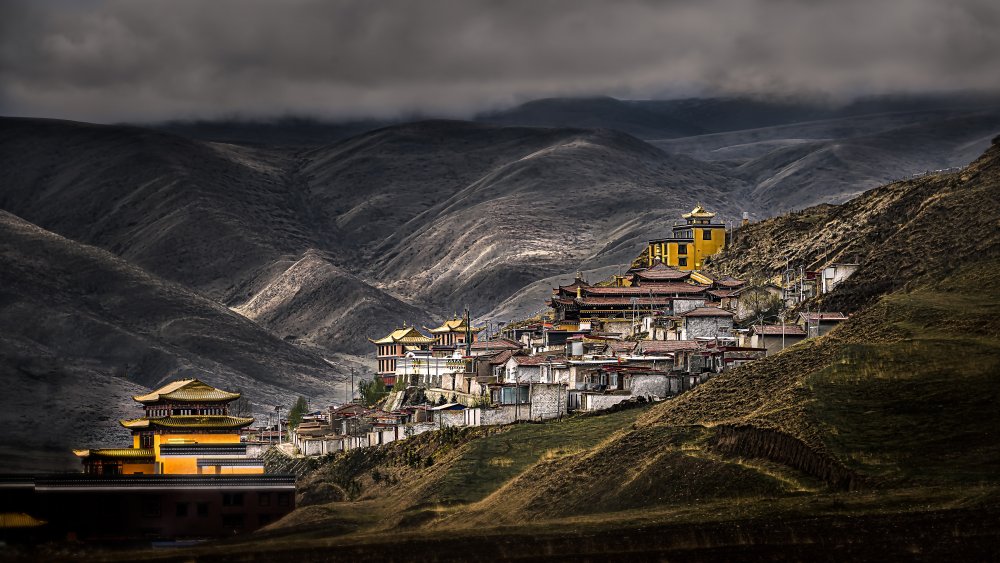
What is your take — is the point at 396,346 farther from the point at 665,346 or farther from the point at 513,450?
the point at 513,450

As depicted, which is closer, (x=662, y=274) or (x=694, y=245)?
(x=662, y=274)

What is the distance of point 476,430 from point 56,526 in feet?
77.3

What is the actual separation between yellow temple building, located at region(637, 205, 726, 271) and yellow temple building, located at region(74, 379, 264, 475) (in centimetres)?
5677

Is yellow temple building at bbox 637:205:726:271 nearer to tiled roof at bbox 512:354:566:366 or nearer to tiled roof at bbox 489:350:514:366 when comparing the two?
tiled roof at bbox 489:350:514:366

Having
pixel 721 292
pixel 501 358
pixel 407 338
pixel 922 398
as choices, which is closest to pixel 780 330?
pixel 501 358

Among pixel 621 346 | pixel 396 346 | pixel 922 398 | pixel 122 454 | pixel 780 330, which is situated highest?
pixel 396 346

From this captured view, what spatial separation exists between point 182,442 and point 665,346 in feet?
98.8

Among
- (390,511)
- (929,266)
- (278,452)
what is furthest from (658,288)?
(390,511)

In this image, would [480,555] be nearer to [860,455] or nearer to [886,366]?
[860,455]

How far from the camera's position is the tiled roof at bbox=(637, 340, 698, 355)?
111756 millimetres

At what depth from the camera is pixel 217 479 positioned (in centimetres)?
10238

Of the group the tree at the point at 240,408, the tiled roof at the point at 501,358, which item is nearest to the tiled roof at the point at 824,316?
the tiled roof at the point at 501,358

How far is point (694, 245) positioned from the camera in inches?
6634

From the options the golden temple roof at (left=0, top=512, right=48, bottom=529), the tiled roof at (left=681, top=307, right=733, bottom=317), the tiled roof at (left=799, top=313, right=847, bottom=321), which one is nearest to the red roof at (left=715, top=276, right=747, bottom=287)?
the tiled roof at (left=681, top=307, right=733, bottom=317)
